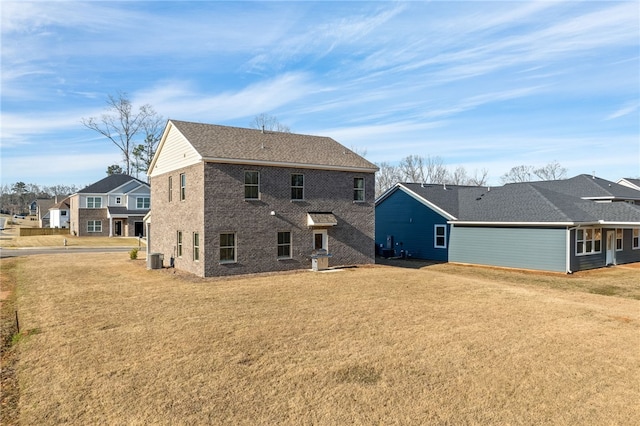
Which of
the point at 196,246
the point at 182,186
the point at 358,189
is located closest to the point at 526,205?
the point at 358,189

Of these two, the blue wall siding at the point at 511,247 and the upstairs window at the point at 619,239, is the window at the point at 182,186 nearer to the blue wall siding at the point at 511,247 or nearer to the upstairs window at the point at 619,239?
the blue wall siding at the point at 511,247

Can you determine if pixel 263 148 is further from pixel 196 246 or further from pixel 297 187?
pixel 196 246

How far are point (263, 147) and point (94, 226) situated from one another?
39415 mm

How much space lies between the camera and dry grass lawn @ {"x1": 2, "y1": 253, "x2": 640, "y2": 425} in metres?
6.88

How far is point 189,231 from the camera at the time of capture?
22.0 m

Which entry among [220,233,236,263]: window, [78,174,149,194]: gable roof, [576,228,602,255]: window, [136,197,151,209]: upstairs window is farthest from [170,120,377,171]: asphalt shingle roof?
[78,174,149,194]: gable roof

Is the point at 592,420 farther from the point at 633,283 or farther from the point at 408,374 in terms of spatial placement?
the point at 633,283

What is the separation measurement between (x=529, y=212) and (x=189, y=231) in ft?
62.1

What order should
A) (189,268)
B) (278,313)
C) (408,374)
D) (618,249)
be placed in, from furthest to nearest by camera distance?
(618,249), (189,268), (278,313), (408,374)

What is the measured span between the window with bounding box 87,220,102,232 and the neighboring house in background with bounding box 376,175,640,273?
37.0m

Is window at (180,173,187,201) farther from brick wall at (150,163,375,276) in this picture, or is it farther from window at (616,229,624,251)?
window at (616,229,624,251)

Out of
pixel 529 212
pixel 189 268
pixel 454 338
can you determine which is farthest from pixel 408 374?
pixel 529 212

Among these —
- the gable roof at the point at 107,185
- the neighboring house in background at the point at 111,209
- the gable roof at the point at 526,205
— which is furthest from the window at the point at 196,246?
the gable roof at the point at 107,185

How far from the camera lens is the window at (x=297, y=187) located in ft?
75.9
